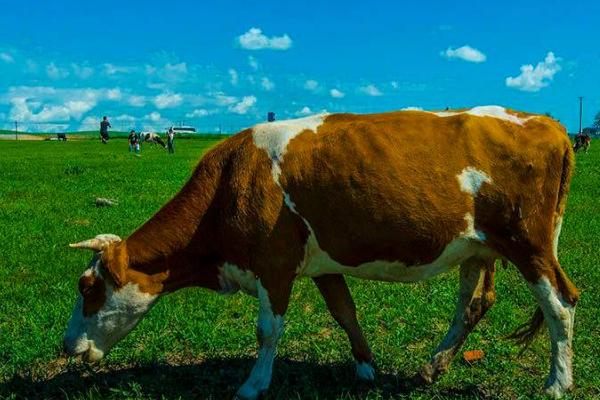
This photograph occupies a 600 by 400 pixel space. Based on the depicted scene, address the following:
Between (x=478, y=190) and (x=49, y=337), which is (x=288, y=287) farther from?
(x=49, y=337)

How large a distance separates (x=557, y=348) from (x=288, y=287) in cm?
209

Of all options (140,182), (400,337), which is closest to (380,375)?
(400,337)

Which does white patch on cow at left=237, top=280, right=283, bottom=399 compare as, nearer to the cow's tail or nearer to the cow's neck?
the cow's neck

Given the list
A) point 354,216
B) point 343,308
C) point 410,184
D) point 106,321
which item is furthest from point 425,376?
point 106,321

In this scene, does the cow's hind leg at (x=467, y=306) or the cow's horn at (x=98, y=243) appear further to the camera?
the cow's hind leg at (x=467, y=306)

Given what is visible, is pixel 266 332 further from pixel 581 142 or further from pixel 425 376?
pixel 581 142

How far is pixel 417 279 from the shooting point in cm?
513

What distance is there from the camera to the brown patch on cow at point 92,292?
5.14 meters

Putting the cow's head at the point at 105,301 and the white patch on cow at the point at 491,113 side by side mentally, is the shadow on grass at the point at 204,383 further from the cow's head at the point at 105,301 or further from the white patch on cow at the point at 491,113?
the white patch on cow at the point at 491,113

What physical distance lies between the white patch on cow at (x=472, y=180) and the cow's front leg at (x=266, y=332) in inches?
58.9

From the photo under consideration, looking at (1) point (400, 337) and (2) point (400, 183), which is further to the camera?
(1) point (400, 337)

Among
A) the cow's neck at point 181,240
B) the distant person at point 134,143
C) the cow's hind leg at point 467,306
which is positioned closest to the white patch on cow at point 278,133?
the cow's neck at point 181,240

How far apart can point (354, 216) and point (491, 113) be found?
1.40m

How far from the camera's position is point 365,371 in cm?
558
